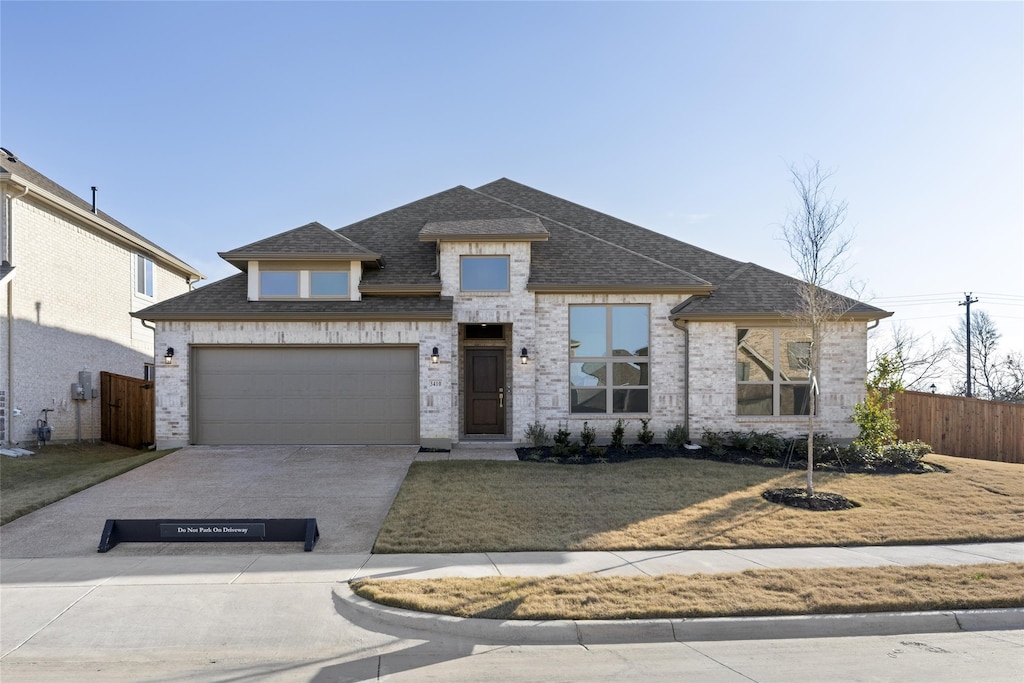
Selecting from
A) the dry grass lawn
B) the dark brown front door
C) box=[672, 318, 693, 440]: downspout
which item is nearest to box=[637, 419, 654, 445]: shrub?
box=[672, 318, 693, 440]: downspout

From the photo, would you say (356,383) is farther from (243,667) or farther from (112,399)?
(243,667)

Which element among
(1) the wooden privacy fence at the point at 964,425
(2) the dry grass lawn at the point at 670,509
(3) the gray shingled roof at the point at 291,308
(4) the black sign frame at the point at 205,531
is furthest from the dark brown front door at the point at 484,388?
(1) the wooden privacy fence at the point at 964,425

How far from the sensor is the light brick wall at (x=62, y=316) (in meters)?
15.0

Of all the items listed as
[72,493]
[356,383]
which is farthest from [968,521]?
[72,493]

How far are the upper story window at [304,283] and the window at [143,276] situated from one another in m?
8.69

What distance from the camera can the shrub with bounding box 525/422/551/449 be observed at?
45.6 feet

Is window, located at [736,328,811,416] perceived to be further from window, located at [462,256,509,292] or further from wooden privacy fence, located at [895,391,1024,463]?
A: window, located at [462,256,509,292]

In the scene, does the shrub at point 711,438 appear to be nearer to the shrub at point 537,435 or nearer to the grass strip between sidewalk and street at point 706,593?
the shrub at point 537,435

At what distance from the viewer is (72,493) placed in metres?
10.1

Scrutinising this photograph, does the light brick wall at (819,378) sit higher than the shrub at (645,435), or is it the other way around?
the light brick wall at (819,378)

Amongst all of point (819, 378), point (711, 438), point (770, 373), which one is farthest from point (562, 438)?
point (819, 378)

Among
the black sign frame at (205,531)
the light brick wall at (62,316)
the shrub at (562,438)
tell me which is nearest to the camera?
the black sign frame at (205,531)

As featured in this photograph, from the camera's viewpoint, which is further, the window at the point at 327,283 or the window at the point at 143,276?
the window at the point at 143,276

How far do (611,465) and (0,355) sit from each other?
46.8 ft
